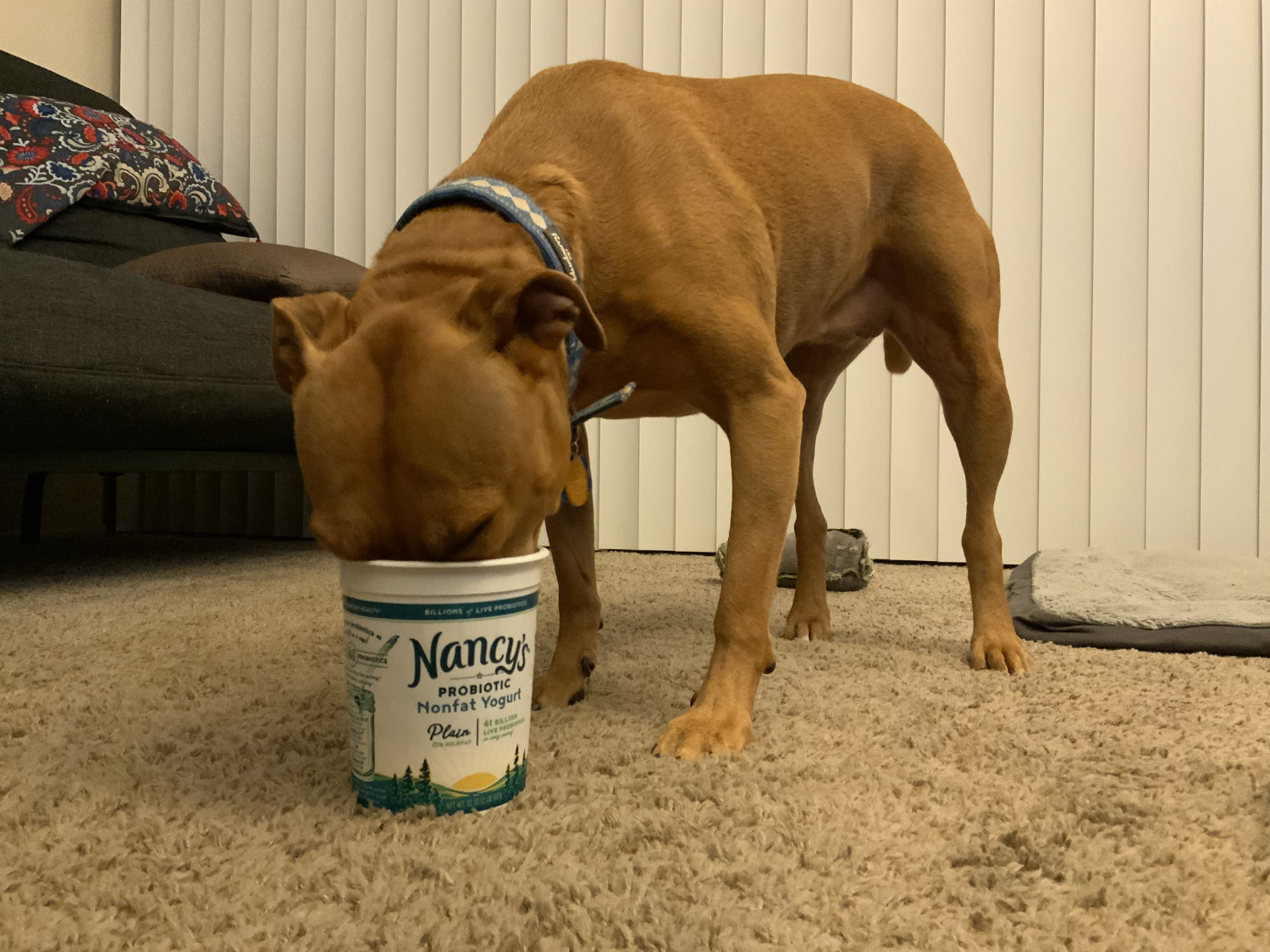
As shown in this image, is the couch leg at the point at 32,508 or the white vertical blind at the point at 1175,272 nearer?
the white vertical blind at the point at 1175,272

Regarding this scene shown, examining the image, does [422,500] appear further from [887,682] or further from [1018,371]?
[1018,371]

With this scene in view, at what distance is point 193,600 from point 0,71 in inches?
76.2

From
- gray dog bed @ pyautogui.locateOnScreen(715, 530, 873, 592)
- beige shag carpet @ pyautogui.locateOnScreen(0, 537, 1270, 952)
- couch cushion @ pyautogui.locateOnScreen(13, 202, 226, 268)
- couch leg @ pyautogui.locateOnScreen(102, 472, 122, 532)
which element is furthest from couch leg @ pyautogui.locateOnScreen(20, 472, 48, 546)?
gray dog bed @ pyautogui.locateOnScreen(715, 530, 873, 592)

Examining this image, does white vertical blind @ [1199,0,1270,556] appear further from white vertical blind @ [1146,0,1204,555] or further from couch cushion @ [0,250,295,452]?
couch cushion @ [0,250,295,452]

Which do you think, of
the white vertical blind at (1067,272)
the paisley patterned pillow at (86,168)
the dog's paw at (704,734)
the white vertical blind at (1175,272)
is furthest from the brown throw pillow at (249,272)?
the white vertical blind at (1175,272)

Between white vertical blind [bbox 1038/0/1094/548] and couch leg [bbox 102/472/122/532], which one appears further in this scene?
couch leg [bbox 102/472/122/532]

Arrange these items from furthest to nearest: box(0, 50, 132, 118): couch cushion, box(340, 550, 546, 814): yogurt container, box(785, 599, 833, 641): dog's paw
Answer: box(0, 50, 132, 118): couch cushion < box(785, 599, 833, 641): dog's paw < box(340, 550, 546, 814): yogurt container

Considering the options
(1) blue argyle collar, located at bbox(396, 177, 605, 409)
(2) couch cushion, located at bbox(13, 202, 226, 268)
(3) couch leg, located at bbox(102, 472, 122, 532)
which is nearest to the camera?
(1) blue argyle collar, located at bbox(396, 177, 605, 409)

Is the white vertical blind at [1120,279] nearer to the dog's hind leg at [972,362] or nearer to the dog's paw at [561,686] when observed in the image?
the dog's hind leg at [972,362]

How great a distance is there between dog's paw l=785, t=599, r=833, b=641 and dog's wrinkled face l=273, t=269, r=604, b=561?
955mm

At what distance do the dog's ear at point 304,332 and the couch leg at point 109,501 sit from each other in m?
2.99

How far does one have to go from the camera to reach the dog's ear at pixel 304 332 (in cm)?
88

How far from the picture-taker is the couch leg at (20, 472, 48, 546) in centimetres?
288

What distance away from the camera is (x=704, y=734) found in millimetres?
998
